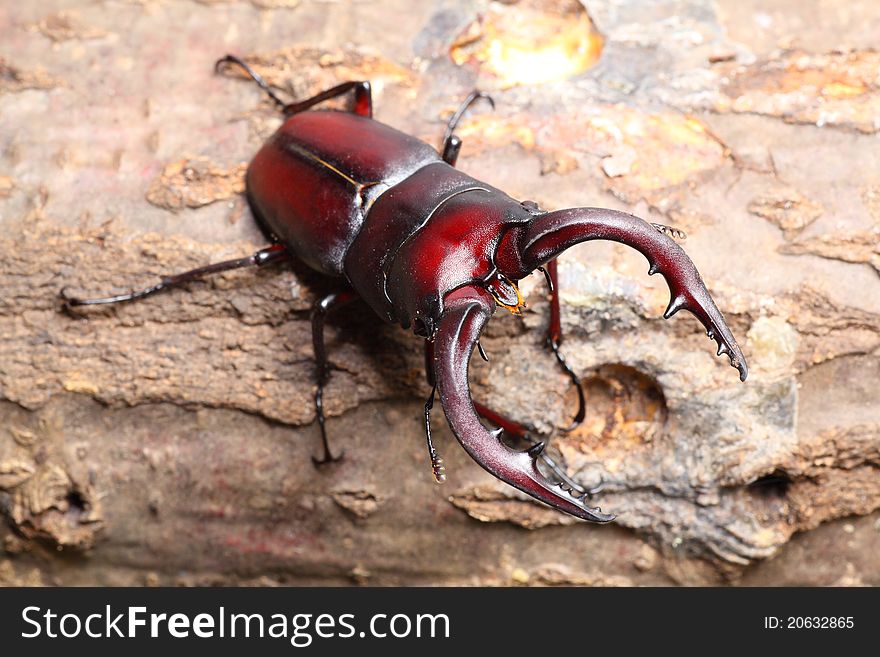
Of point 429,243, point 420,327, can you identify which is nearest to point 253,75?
point 429,243

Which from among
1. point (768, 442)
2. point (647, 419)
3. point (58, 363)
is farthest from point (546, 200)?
point (58, 363)

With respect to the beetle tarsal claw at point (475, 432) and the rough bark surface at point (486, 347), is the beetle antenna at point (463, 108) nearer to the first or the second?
the rough bark surface at point (486, 347)

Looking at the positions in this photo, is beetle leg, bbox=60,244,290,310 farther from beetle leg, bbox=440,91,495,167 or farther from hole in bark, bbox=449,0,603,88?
hole in bark, bbox=449,0,603,88

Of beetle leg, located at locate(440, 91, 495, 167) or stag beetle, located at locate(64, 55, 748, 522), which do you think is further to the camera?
beetle leg, located at locate(440, 91, 495, 167)

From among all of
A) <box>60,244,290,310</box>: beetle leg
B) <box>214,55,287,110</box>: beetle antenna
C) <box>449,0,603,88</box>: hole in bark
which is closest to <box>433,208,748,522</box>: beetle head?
<box>60,244,290,310</box>: beetle leg

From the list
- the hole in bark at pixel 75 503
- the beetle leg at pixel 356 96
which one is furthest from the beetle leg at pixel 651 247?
the hole in bark at pixel 75 503

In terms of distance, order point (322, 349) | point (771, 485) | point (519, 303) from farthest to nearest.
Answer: point (771, 485) < point (322, 349) < point (519, 303)

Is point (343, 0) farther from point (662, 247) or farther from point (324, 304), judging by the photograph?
point (662, 247)

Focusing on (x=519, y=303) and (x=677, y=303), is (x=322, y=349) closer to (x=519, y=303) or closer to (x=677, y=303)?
(x=519, y=303)
